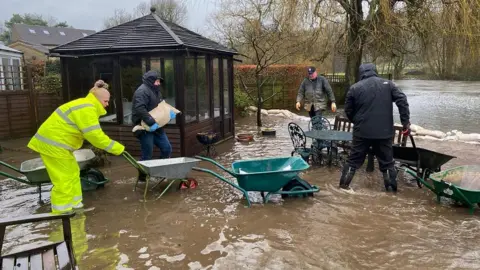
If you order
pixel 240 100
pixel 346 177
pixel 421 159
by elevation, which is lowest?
pixel 346 177

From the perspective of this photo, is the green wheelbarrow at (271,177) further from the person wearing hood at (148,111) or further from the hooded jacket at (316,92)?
the hooded jacket at (316,92)

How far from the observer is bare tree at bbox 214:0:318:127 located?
39.0ft

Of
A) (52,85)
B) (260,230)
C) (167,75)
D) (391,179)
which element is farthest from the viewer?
(52,85)

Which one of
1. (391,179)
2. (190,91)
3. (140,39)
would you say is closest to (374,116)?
(391,179)

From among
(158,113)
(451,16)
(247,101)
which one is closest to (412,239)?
(158,113)

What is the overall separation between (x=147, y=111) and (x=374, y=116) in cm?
320

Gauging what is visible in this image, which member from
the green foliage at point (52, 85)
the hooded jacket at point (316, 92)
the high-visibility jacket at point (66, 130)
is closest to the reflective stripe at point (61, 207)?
the high-visibility jacket at point (66, 130)

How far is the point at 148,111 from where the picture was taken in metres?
5.80

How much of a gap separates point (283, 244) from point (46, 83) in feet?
29.1

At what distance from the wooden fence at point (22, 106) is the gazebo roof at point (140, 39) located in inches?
106

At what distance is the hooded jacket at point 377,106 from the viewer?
518 cm

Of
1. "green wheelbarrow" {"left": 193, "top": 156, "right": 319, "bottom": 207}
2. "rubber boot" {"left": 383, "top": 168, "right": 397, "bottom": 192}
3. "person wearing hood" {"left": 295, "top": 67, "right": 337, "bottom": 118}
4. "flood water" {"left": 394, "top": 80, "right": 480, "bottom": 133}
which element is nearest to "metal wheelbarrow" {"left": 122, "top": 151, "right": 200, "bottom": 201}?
"green wheelbarrow" {"left": 193, "top": 156, "right": 319, "bottom": 207}

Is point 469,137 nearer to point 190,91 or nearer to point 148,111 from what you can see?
point 190,91

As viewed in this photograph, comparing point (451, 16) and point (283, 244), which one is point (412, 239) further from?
point (451, 16)
